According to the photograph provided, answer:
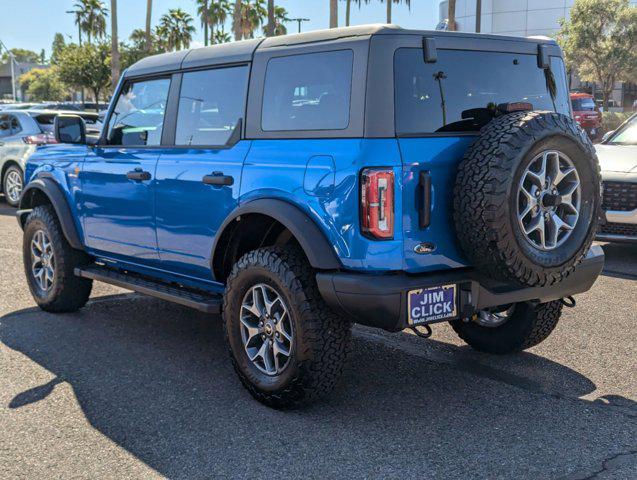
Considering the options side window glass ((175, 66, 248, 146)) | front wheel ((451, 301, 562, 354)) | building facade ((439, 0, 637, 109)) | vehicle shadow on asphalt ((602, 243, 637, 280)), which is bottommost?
vehicle shadow on asphalt ((602, 243, 637, 280))

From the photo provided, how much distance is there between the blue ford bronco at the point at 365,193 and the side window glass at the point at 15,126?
9.75 meters

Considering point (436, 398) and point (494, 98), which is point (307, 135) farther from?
point (436, 398)

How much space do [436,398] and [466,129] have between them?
149 cm

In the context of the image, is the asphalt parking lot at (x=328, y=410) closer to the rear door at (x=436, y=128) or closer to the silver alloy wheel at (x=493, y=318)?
the silver alloy wheel at (x=493, y=318)

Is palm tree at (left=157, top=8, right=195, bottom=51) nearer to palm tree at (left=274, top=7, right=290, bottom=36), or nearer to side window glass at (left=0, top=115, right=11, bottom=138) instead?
palm tree at (left=274, top=7, right=290, bottom=36)

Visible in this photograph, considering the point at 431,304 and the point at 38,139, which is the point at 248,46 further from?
the point at 38,139

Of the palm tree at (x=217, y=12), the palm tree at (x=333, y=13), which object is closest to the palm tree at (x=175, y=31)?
the palm tree at (x=217, y=12)

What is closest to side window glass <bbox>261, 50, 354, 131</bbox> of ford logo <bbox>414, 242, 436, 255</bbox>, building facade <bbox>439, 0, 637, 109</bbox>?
ford logo <bbox>414, 242, 436, 255</bbox>

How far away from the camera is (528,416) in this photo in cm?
404

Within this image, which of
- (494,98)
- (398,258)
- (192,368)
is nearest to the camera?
(398,258)

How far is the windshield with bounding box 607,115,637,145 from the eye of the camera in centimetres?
914

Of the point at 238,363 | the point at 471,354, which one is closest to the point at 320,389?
the point at 238,363

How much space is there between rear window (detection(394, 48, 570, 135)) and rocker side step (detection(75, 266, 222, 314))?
163 centimetres

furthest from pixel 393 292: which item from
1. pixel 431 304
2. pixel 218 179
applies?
pixel 218 179
